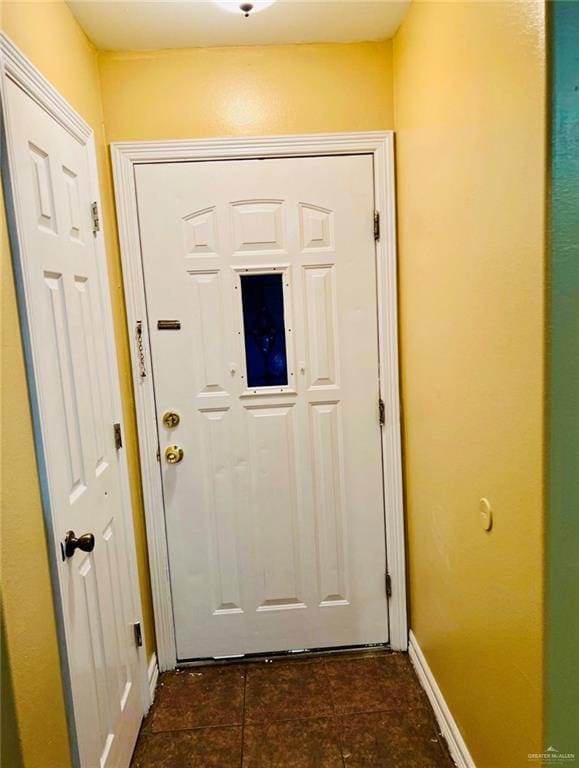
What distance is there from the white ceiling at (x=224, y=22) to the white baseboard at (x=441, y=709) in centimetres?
237

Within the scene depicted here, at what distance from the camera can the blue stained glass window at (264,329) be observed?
1.85 metres

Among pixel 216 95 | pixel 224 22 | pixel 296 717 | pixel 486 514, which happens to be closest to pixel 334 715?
pixel 296 717

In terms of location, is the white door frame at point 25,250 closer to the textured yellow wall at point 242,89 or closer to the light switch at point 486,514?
the textured yellow wall at point 242,89

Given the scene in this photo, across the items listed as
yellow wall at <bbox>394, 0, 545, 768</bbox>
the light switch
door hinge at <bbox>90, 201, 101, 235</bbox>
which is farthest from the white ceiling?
Result: the light switch

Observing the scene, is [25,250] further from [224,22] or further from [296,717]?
[296,717]

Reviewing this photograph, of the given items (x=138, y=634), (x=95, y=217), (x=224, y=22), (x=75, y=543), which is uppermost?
(x=224, y=22)

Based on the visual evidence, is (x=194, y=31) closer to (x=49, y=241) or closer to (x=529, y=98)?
(x=49, y=241)

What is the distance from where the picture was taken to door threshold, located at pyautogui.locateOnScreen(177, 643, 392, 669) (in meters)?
1.99

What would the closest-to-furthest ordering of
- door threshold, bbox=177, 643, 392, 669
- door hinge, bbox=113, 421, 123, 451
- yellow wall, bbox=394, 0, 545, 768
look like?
yellow wall, bbox=394, 0, 545, 768 < door hinge, bbox=113, 421, 123, 451 < door threshold, bbox=177, 643, 392, 669

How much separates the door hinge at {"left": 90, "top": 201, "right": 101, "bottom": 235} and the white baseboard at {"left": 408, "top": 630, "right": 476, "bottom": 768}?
6.58 feet

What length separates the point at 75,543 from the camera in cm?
118

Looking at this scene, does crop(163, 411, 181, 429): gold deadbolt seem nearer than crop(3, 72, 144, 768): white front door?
No

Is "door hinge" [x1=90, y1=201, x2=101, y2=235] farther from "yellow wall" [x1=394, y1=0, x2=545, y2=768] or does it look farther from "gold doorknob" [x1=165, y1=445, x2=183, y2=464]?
"yellow wall" [x1=394, y1=0, x2=545, y2=768]

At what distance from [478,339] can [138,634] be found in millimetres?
1577
